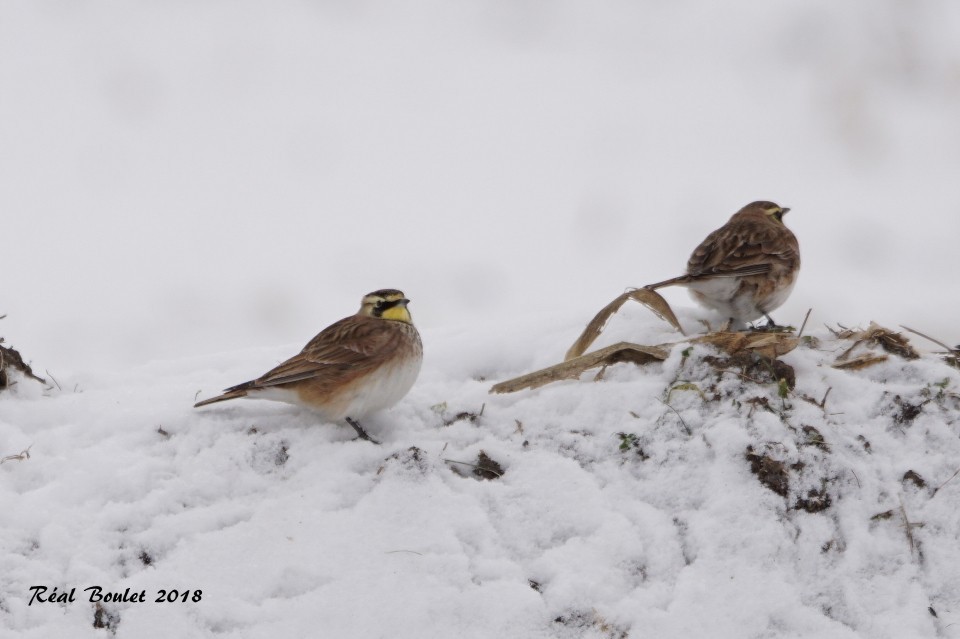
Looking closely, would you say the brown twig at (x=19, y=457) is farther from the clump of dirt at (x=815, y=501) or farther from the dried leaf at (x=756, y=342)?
the clump of dirt at (x=815, y=501)

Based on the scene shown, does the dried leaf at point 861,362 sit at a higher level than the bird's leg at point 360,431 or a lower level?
higher

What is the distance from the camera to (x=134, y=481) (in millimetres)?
4566

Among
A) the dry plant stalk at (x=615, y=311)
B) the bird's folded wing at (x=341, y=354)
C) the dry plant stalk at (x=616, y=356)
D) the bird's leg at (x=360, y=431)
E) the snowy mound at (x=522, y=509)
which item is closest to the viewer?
the snowy mound at (x=522, y=509)

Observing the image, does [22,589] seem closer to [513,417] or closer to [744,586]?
[513,417]

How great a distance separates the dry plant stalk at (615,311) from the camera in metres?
5.67

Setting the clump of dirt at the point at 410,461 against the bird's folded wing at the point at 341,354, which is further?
the bird's folded wing at the point at 341,354

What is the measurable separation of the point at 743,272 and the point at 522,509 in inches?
104

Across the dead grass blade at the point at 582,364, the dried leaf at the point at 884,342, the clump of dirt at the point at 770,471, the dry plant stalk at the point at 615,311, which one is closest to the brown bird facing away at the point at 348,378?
the dead grass blade at the point at 582,364

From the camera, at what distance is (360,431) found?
4.99 meters

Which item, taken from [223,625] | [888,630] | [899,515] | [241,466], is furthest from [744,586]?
[241,466]

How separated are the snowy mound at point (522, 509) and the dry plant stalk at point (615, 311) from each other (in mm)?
353

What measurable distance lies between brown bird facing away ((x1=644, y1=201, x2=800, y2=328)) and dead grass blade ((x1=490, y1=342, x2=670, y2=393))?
89 centimetres
